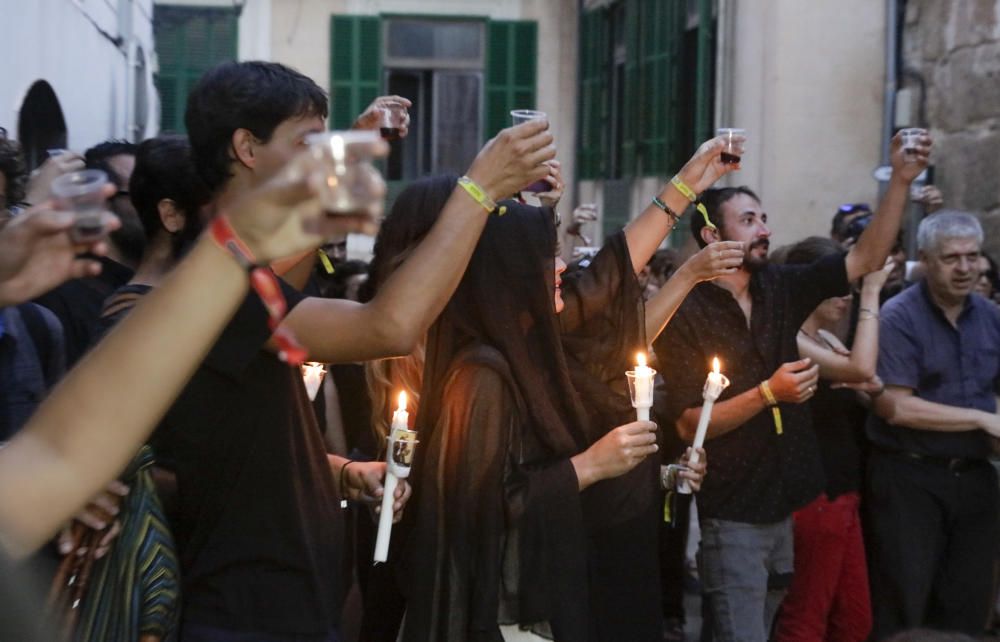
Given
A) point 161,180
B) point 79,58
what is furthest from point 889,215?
point 79,58

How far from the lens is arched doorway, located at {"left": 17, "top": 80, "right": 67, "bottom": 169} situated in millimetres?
9273

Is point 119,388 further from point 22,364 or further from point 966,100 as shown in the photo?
point 966,100

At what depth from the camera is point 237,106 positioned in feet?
9.59

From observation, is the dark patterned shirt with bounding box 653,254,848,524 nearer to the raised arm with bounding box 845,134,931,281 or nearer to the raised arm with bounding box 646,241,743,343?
the raised arm with bounding box 845,134,931,281

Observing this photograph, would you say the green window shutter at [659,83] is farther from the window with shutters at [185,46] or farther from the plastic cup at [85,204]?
the plastic cup at [85,204]

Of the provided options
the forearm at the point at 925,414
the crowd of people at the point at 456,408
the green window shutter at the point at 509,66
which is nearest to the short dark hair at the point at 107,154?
the crowd of people at the point at 456,408

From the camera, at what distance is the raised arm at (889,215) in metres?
5.27

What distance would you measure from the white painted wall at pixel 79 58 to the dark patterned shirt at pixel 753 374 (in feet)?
12.2

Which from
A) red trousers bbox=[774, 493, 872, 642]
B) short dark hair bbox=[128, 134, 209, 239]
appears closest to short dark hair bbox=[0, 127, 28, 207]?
short dark hair bbox=[128, 134, 209, 239]

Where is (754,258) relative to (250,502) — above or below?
above

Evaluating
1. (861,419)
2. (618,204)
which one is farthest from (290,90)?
(618,204)

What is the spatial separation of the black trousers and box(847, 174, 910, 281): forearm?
41.6 inches

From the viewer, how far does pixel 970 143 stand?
9.88m

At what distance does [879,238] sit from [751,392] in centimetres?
78
